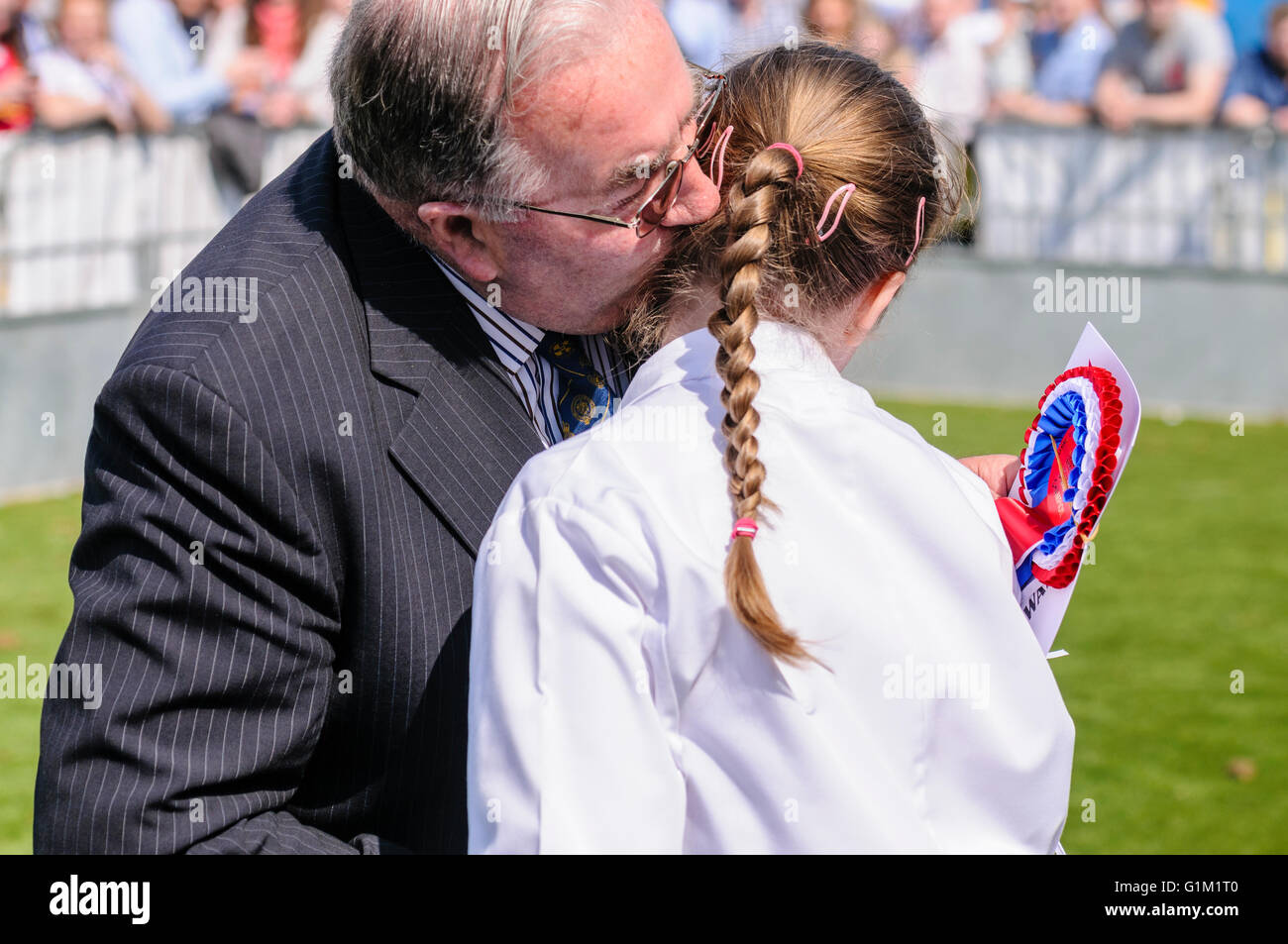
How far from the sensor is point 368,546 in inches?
79.7

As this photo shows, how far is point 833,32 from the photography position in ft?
25.0

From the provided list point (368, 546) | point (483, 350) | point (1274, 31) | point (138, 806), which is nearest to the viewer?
point (138, 806)

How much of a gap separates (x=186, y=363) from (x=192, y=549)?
0.77ft

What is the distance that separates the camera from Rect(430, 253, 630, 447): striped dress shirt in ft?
7.41

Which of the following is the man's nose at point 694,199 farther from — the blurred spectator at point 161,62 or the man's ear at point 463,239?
the blurred spectator at point 161,62

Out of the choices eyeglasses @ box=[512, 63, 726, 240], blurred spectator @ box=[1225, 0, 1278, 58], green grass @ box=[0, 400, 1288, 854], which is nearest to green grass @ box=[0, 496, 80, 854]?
green grass @ box=[0, 400, 1288, 854]

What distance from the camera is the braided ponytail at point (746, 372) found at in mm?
1628

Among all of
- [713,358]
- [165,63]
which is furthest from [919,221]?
[165,63]

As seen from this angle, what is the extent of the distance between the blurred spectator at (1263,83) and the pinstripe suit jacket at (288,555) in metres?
8.12

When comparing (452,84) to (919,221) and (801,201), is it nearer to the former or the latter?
(801,201)

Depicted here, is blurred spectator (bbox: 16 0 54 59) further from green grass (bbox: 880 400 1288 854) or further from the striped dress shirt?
the striped dress shirt
